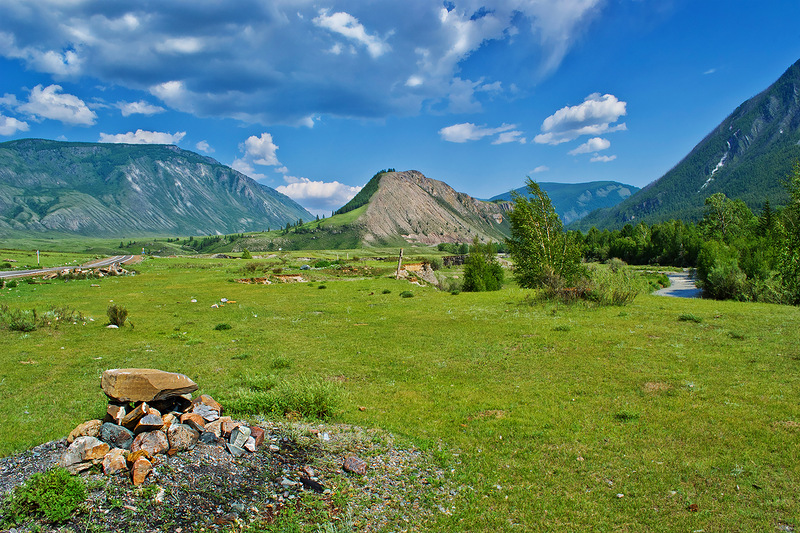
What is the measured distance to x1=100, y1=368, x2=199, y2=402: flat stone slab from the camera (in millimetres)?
7828

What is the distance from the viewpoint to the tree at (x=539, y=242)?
35156 millimetres

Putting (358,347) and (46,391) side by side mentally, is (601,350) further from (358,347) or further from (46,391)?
(46,391)

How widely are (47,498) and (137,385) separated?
7.95ft

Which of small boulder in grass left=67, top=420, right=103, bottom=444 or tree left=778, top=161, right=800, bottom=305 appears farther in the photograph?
tree left=778, top=161, right=800, bottom=305

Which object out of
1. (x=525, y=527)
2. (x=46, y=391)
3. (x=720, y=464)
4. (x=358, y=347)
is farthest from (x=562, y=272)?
(x=46, y=391)

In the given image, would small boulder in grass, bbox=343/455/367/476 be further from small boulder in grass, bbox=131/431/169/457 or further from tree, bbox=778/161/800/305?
tree, bbox=778/161/800/305

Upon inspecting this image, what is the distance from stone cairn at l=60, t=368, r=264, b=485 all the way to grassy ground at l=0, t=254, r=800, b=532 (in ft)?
6.30

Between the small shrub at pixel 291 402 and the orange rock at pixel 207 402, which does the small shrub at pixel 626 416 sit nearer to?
the small shrub at pixel 291 402

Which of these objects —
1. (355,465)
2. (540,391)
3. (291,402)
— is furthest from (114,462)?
(540,391)

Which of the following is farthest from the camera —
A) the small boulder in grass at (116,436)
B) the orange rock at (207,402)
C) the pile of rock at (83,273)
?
the pile of rock at (83,273)

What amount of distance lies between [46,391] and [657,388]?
17.3m

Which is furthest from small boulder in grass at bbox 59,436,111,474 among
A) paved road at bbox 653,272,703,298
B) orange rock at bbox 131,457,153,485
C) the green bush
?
paved road at bbox 653,272,703,298

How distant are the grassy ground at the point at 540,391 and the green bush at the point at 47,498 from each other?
2.75 m

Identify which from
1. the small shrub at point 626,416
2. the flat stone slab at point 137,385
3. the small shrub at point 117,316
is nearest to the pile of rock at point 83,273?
the small shrub at point 117,316
